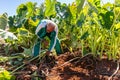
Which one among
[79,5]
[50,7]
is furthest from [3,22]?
[79,5]

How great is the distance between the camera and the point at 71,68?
163 inches

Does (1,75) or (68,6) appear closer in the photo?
(1,75)

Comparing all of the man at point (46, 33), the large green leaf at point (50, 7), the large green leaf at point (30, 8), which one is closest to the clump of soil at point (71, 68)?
the man at point (46, 33)

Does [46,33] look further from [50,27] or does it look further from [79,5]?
[79,5]

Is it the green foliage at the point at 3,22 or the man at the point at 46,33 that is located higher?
the green foliage at the point at 3,22

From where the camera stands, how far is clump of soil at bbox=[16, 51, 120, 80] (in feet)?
12.9

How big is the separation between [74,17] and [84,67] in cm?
67

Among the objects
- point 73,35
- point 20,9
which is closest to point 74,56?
point 73,35

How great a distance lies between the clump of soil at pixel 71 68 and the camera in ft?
12.9

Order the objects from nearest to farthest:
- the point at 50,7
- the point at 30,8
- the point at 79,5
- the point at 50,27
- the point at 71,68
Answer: the point at 50,27 < the point at 71,68 < the point at 79,5 < the point at 50,7 < the point at 30,8

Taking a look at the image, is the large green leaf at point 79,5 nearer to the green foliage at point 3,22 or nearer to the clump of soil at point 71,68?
the clump of soil at point 71,68

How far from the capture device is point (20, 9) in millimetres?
4887

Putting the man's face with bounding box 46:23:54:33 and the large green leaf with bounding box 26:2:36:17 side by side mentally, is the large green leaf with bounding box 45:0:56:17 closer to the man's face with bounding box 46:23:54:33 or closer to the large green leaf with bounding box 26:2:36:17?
the large green leaf with bounding box 26:2:36:17

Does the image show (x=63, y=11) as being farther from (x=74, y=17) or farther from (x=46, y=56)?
(x=46, y=56)
